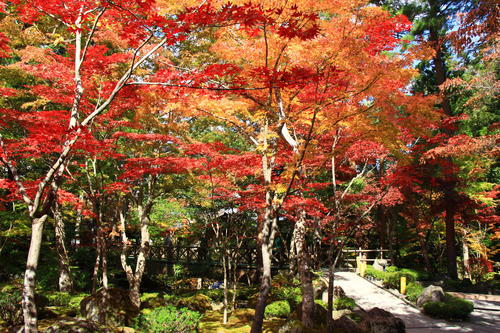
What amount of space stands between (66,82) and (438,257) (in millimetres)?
19592

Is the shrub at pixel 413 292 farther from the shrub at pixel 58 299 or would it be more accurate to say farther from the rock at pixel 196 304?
the shrub at pixel 58 299

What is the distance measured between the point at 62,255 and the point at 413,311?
37.3ft

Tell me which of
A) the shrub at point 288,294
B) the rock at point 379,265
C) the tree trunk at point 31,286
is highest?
the tree trunk at point 31,286

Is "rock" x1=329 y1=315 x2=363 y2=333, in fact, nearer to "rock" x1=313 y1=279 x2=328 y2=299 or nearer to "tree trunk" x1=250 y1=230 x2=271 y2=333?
"tree trunk" x1=250 y1=230 x2=271 y2=333

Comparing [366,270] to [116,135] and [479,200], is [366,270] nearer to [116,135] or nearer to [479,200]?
[479,200]

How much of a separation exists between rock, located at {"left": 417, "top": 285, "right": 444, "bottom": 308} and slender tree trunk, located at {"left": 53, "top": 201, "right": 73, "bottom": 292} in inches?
451

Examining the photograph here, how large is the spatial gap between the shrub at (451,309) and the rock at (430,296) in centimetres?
58

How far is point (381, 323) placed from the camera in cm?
730

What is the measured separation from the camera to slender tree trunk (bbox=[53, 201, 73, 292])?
1052cm

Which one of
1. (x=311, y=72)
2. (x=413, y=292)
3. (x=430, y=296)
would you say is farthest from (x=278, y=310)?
(x=311, y=72)

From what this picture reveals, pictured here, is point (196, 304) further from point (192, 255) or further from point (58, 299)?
point (192, 255)

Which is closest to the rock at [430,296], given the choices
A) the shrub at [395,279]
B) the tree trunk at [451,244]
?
the shrub at [395,279]

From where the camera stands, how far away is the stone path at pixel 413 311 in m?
8.34

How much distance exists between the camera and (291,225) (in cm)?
1566
